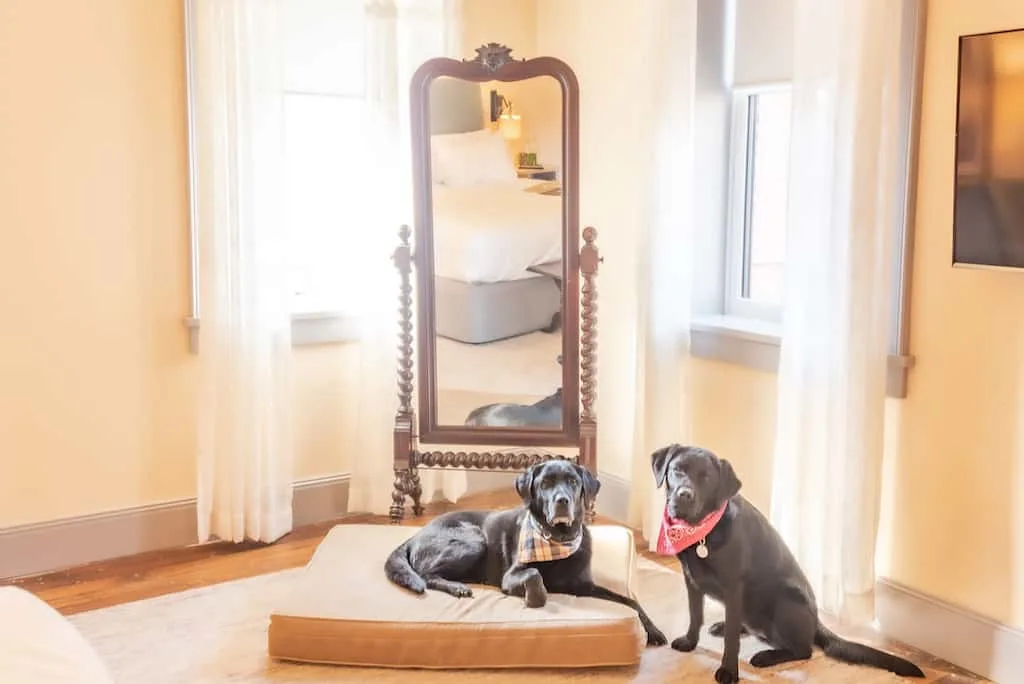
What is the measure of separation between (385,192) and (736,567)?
199 centimetres

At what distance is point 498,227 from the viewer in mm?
3531

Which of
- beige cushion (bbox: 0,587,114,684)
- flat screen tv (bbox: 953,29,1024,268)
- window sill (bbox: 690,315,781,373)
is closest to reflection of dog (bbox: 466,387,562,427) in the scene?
window sill (bbox: 690,315,781,373)

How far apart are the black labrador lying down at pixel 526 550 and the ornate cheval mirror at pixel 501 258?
0.66 metres

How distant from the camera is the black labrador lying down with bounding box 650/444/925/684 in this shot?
103 inches

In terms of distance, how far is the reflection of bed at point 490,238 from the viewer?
3.53 m

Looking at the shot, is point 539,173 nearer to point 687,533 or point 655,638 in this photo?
point 687,533

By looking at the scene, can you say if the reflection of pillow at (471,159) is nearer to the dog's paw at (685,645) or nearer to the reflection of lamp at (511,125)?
the reflection of lamp at (511,125)

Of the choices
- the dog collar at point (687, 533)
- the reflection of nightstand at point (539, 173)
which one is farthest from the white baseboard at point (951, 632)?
the reflection of nightstand at point (539, 173)

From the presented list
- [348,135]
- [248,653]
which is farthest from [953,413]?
[348,135]

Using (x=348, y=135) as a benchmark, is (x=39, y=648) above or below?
below

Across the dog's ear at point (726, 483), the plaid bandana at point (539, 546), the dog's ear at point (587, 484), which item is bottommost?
the plaid bandana at point (539, 546)

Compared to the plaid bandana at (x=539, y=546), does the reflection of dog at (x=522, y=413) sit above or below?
above

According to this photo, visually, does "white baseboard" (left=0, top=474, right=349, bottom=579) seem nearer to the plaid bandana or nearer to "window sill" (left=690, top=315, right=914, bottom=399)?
the plaid bandana

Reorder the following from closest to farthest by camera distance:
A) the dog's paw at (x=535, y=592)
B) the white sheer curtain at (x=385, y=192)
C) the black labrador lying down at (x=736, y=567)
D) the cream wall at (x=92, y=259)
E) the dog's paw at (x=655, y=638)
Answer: the black labrador lying down at (x=736, y=567) < the dog's paw at (x=535, y=592) < the dog's paw at (x=655, y=638) < the cream wall at (x=92, y=259) < the white sheer curtain at (x=385, y=192)
